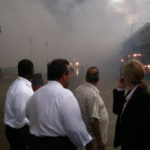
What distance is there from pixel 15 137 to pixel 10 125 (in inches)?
7.1

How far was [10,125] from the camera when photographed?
3961 mm

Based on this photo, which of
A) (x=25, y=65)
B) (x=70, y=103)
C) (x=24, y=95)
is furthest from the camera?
(x=25, y=65)

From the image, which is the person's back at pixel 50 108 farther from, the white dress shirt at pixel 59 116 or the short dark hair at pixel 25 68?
the short dark hair at pixel 25 68

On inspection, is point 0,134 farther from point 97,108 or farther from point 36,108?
point 36,108

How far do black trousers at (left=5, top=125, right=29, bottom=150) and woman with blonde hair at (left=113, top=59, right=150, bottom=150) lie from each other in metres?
1.16

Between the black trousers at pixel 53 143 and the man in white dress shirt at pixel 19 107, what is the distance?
0.93 m

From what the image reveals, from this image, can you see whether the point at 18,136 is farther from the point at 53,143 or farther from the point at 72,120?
the point at 72,120

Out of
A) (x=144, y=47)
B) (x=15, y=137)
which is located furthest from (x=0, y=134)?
(x=144, y=47)

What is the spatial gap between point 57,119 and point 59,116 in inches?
1.3

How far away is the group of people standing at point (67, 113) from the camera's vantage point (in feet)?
→ 9.23

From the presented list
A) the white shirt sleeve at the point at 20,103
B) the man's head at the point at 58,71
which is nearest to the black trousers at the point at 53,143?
the man's head at the point at 58,71

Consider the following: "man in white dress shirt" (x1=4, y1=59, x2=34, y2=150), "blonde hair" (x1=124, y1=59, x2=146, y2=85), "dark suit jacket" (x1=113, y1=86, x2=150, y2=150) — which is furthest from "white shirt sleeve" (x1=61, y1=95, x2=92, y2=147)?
"man in white dress shirt" (x1=4, y1=59, x2=34, y2=150)

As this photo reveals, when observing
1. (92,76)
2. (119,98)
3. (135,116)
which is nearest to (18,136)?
(92,76)

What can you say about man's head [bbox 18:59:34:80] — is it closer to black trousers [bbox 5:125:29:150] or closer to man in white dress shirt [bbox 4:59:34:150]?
man in white dress shirt [bbox 4:59:34:150]
